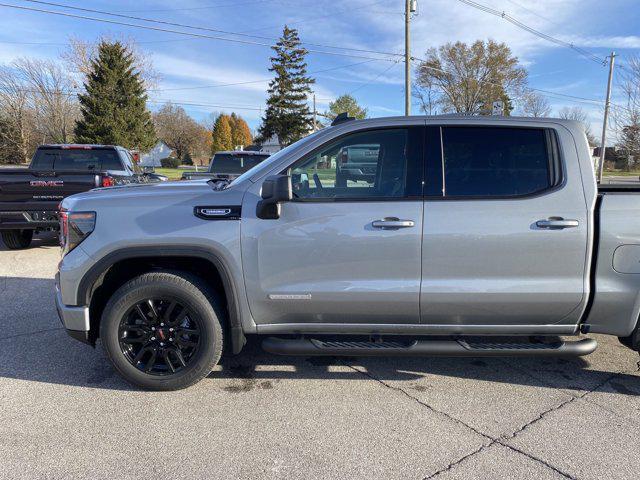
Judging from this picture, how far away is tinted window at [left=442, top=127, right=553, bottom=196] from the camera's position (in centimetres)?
319

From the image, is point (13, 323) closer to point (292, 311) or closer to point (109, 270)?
point (109, 270)

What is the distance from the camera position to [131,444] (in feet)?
8.93

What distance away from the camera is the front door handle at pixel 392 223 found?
3.09m

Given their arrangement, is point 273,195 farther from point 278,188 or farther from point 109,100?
point 109,100

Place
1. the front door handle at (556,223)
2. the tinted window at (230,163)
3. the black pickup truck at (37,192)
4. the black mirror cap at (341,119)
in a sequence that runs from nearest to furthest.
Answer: the front door handle at (556,223)
the black mirror cap at (341,119)
the black pickup truck at (37,192)
the tinted window at (230,163)

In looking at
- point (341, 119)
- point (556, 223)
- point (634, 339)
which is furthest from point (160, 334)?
point (634, 339)

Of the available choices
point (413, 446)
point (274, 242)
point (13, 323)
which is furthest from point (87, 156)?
point (413, 446)

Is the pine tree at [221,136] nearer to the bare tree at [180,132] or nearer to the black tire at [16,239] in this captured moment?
the bare tree at [180,132]

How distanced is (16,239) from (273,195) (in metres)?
7.40

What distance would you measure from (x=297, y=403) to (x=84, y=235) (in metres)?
1.93

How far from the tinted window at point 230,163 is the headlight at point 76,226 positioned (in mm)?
8027

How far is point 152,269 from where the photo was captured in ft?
11.0

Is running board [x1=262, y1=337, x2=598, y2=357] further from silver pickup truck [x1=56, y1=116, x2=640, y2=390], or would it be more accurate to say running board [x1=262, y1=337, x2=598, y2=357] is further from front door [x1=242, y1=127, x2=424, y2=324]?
front door [x1=242, y1=127, x2=424, y2=324]

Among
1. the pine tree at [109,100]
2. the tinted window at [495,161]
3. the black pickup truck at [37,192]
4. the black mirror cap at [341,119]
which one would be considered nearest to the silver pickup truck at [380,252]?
the tinted window at [495,161]
